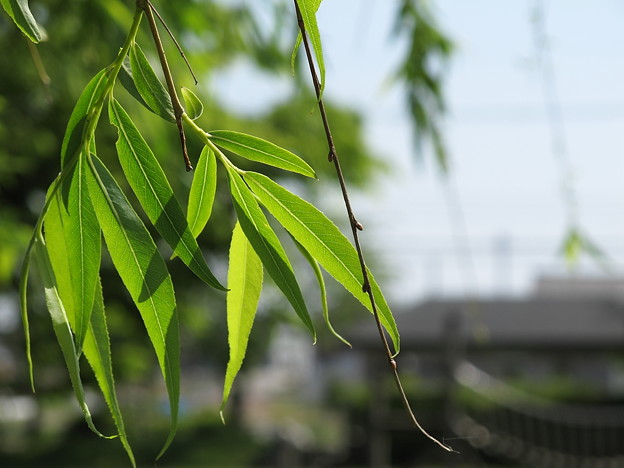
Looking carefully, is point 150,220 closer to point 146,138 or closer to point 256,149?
point 256,149

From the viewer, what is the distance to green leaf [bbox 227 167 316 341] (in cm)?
50

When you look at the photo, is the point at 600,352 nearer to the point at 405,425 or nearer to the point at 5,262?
the point at 405,425

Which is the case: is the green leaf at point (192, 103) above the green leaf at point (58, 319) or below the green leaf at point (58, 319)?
above

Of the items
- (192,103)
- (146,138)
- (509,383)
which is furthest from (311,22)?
(509,383)

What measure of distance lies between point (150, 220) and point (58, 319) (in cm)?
7

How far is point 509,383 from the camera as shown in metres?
11.3

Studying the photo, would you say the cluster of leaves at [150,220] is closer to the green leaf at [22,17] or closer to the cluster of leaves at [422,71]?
the green leaf at [22,17]

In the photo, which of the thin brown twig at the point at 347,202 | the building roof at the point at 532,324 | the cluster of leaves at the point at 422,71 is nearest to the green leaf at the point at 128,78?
the thin brown twig at the point at 347,202

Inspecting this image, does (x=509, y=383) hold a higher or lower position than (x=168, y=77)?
higher

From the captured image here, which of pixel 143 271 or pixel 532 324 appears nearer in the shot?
pixel 143 271

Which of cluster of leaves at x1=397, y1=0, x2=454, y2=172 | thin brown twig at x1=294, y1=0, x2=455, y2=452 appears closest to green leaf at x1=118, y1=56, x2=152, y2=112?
thin brown twig at x1=294, y1=0, x2=455, y2=452

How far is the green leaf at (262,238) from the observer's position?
1.63ft

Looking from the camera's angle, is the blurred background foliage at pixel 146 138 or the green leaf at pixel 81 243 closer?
the green leaf at pixel 81 243

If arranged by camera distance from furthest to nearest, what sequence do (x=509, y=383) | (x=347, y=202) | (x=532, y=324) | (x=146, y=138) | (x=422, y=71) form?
(x=532, y=324), (x=509, y=383), (x=146, y=138), (x=422, y=71), (x=347, y=202)
